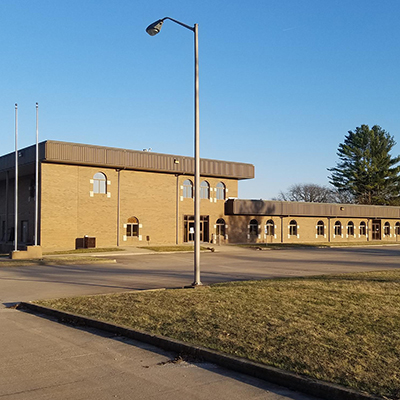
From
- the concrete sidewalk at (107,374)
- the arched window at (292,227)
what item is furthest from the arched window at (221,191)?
the concrete sidewalk at (107,374)

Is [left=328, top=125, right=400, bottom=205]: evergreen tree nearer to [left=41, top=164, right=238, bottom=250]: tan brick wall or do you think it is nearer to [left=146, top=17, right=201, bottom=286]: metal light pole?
[left=41, top=164, right=238, bottom=250]: tan brick wall

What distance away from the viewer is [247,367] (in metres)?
6.52

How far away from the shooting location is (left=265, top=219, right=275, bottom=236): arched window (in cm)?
5174

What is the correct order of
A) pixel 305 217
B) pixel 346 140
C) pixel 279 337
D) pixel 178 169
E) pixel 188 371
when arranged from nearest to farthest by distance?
1. pixel 188 371
2. pixel 279 337
3. pixel 178 169
4. pixel 305 217
5. pixel 346 140

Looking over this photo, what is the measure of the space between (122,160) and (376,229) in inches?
1511

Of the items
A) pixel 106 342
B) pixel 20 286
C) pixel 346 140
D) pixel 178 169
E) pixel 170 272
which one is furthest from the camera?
pixel 346 140

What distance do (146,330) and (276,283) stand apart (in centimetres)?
716

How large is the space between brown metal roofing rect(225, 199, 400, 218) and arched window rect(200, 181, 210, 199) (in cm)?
244

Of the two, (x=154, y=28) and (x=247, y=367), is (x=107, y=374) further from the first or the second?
(x=154, y=28)

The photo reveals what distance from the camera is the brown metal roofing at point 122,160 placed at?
36750 mm

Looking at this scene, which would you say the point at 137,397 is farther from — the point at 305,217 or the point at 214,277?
the point at 305,217

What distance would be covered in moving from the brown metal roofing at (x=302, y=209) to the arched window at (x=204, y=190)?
8.00ft

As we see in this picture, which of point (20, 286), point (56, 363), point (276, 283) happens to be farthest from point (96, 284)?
point (56, 363)

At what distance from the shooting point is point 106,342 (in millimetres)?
8422
